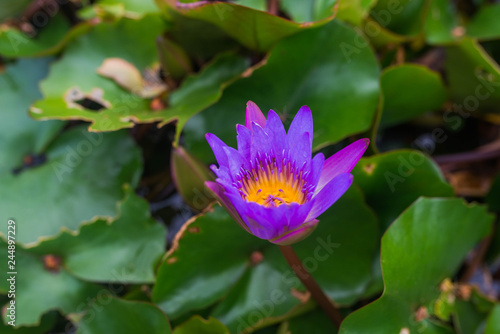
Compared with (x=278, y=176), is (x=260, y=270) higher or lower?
lower

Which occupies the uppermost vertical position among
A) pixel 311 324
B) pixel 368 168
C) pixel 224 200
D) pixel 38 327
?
pixel 224 200

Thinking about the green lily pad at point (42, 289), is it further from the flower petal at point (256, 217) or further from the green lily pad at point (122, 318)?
the flower petal at point (256, 217)

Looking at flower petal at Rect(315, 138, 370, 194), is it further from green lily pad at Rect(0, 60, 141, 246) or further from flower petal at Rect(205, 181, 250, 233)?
green lily pad at Rect(0, 60, 141, 246)

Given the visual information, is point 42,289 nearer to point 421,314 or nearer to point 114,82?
point 114,82

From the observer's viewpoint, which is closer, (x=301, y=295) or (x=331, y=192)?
(x=331, y=192)

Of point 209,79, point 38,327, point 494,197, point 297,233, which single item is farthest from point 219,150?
point 494,197

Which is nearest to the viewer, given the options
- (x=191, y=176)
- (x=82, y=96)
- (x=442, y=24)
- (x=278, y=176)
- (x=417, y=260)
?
(x=278, y=176)
